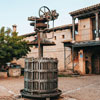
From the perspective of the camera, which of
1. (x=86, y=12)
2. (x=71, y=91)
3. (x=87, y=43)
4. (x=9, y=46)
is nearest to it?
(x=71, y=91)

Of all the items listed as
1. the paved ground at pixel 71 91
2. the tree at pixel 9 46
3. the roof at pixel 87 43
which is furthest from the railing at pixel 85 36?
the paved ground at pixel 71 91

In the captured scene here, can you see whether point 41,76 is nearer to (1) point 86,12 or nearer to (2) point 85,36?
(1) point 86,12

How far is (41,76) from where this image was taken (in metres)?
7.07

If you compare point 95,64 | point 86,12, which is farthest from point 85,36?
point 95,64

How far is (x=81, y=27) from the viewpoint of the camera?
21.4m

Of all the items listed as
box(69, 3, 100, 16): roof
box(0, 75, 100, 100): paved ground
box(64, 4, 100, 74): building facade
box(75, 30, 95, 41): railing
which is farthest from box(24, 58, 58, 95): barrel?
box(75, 30, 95, 41): railing

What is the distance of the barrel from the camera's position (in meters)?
7.04

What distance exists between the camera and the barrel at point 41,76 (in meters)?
7.04

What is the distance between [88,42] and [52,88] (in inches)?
494

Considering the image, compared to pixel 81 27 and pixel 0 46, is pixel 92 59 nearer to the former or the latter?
pixel 81 27

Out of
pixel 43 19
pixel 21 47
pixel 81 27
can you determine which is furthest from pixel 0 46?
pixel 81 27

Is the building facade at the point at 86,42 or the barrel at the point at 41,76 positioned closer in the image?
the barrel at the point at 41,76

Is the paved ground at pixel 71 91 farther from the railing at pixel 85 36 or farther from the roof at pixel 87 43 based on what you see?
the railing at pixel 85 36

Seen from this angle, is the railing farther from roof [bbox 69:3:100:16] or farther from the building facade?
roof [bbox 69:3:100:16]
